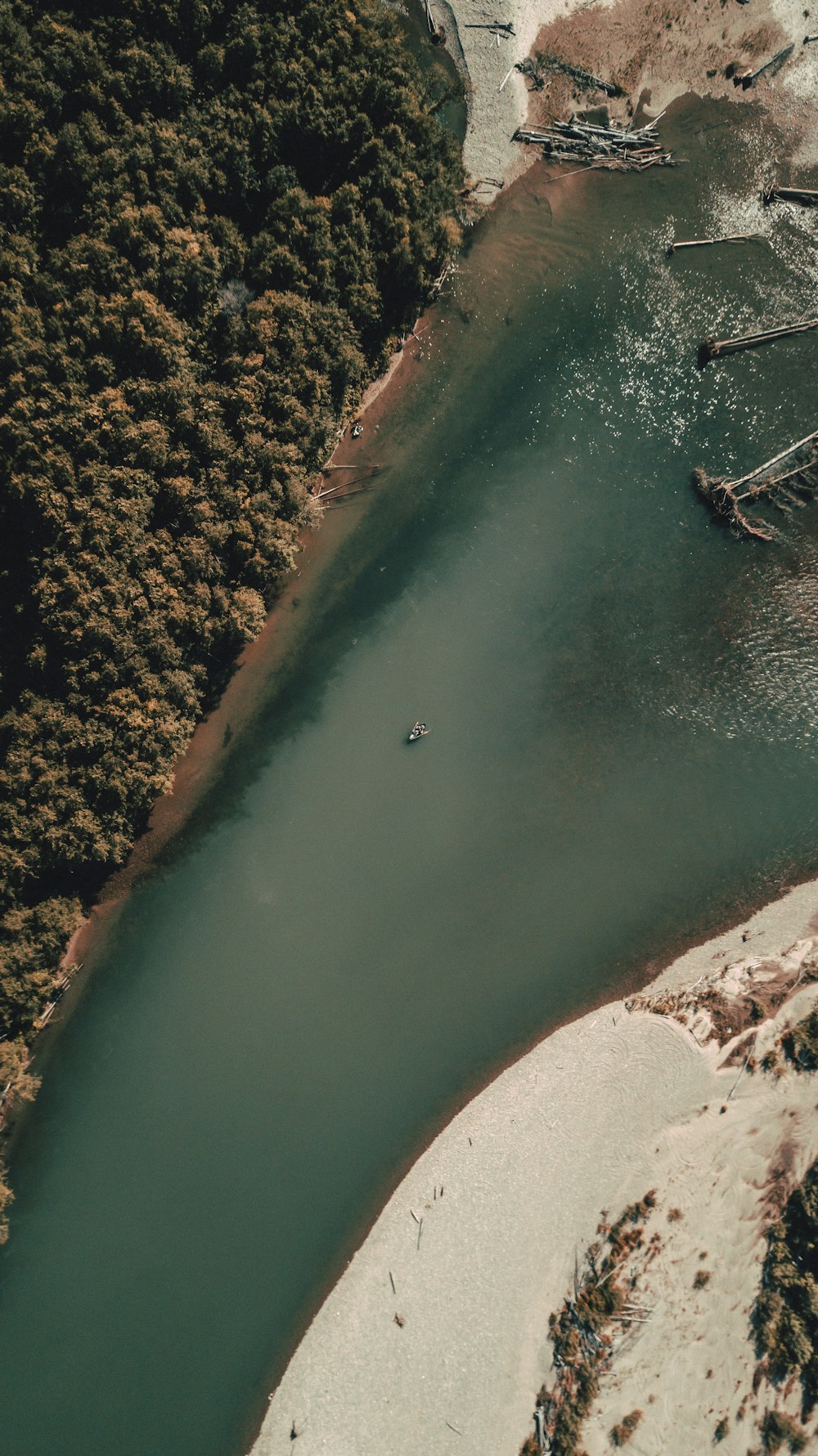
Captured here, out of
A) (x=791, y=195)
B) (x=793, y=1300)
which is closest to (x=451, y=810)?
(x=793, y=1300)

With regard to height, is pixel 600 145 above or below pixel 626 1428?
above

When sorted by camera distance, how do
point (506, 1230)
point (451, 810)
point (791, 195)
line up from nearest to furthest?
point (506, 1230)
point (451, 810)
point (791, 195)

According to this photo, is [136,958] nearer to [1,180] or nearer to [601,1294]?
[601,1294]

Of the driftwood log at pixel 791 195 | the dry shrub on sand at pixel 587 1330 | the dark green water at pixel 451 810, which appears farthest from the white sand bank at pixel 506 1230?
the driftwood log at pixel 791 195

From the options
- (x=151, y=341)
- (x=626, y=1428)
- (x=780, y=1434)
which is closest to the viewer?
(x=151, y=341)

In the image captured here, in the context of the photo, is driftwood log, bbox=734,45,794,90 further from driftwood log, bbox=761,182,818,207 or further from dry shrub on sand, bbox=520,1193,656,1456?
dry shrub on sand, bbox=520,1193,656,1456

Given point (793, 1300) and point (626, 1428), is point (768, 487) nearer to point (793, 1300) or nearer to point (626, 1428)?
point (793, 1300)

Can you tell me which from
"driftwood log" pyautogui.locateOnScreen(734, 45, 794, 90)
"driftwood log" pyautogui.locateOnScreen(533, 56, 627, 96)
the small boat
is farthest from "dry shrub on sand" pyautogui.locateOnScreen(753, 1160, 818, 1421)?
"driftwood log" pyautogui.locateOnScreen(533, 56, 627, 96)

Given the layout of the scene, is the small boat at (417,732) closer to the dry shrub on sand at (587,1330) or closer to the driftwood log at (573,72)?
the dry shrub on sand at (587,1330)
